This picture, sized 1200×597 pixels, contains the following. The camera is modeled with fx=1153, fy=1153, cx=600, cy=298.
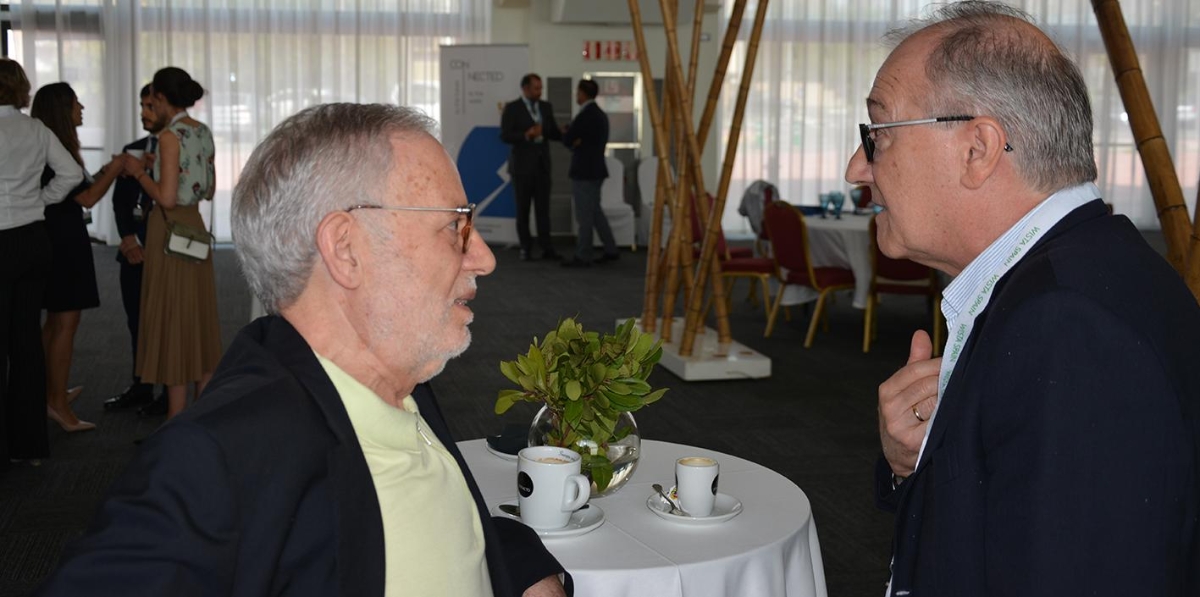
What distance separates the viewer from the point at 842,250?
281 inches

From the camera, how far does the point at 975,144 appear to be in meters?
1.32

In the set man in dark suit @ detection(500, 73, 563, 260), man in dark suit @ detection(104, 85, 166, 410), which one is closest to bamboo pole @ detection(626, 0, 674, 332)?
man in dark suit @ detection(104, 85, 166, 410)

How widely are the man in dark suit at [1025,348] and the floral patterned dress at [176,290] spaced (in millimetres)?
3844

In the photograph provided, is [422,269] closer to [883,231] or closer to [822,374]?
[883,231]

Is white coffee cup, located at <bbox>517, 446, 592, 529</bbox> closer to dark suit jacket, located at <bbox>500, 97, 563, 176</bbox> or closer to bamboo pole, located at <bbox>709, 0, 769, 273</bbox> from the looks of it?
bamboo pole, located at <bbox>709, 0, 769, 273</bbox>

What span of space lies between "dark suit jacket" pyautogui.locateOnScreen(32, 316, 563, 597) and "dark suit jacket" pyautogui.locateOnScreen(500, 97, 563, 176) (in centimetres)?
994

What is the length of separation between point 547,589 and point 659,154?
451cm

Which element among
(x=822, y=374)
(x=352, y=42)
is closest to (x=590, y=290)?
(x=822, y=374)

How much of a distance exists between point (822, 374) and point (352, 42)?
8.50 m

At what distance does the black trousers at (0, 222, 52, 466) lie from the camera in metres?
4.22

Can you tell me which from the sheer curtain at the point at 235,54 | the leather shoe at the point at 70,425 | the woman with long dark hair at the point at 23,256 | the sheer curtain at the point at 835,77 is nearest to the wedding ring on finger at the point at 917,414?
the woman with long dark hair at the point at 23,256

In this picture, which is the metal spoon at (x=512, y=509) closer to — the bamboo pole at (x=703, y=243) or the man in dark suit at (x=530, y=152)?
the bamboo pole at (x=703, y=243)

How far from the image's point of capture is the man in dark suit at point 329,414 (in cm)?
109

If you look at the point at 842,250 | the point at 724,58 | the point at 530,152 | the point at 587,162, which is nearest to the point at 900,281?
the point at 842,250
